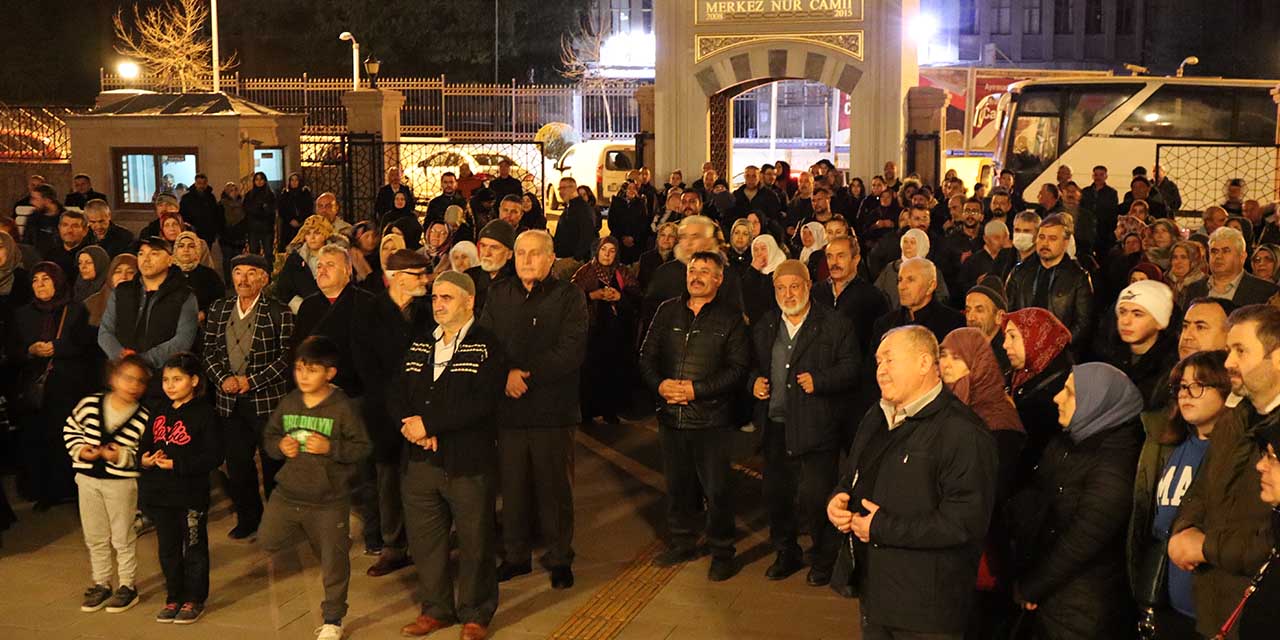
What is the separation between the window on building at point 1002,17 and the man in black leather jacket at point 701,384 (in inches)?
1952

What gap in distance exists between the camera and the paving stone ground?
7.23 m

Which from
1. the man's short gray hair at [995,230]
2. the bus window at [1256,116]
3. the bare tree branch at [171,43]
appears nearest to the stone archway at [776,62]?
the bus window at [1256,116]

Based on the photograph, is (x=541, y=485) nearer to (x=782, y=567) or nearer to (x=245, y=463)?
(x=782, y=567)

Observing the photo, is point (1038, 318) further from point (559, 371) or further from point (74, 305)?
point (74, 305)

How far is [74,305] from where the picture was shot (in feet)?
31.2

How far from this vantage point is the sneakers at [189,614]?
7336mm

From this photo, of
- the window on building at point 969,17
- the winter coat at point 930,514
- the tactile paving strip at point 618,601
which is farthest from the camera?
the window on building at point 969,17

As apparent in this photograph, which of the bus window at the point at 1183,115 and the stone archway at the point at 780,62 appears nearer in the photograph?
the stone archway at the point at 780,62

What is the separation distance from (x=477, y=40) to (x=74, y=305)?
4438 centimetres

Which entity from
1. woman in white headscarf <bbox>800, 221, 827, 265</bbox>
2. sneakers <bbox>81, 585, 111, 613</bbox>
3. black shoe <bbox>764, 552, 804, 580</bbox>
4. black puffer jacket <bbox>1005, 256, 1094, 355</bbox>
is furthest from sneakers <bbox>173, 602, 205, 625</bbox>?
woman in white headscarf <bbox>800, 221, 827, 265</bbox>

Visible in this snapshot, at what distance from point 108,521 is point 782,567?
373 centimetres

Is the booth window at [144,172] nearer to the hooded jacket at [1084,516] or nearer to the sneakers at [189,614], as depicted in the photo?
the sneakers at [189,614]

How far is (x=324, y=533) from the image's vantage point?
6961 mm

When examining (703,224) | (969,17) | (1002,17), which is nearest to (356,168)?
(703,224)
